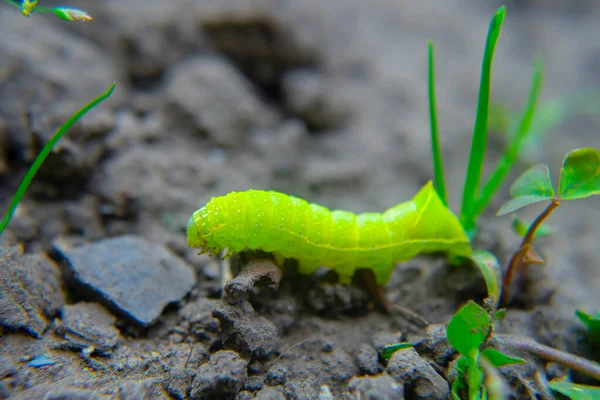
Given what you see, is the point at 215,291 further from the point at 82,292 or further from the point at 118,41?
the point at 118,41

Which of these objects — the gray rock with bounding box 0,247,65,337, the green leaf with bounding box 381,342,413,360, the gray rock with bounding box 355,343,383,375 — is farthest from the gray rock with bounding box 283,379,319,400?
the gray rock with bounding box 0,247,65,337

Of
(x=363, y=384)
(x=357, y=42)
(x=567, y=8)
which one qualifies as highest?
(x=567, y=8)

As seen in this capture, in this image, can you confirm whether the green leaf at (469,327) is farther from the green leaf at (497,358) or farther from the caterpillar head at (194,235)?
the caterpillar head at (194,235)

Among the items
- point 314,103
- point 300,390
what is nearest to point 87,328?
point 300,390

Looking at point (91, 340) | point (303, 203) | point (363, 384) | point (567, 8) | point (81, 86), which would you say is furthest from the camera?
point (567, 8)

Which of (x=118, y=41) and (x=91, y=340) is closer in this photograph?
(x=91, y=340)

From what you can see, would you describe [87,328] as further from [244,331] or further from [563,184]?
[563,184]

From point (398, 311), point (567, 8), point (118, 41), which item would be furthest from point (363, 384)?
point (567, 8)
